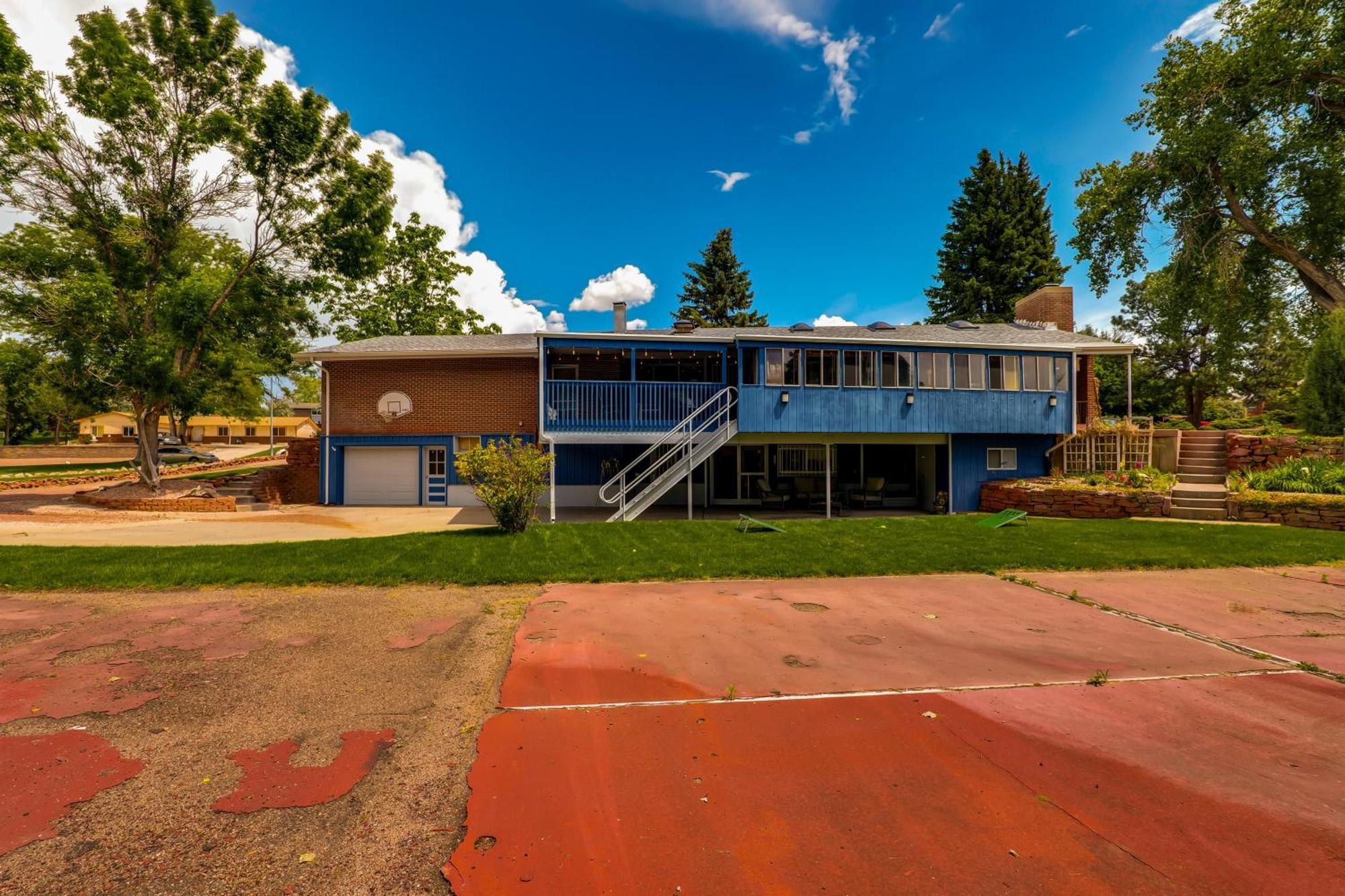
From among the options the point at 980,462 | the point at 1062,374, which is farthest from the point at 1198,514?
the point at 1062,374

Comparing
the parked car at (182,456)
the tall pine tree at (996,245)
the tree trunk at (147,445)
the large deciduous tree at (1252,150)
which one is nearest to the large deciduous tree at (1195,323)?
the large deciduous tree at (1252,150)

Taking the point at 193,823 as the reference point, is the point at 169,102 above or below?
above

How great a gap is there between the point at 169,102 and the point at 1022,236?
43.8m

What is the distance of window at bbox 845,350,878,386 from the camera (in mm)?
16734

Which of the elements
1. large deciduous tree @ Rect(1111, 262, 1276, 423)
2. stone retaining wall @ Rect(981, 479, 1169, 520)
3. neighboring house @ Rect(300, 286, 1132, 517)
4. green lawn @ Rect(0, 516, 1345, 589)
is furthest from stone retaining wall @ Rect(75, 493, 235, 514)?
large deciduous tree @ Rect(1111, 262, 1276, 423)

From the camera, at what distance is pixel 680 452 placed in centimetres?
1595

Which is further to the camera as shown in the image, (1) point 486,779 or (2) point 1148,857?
(1) point 486,779

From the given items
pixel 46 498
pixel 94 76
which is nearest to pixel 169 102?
pixel 94 76

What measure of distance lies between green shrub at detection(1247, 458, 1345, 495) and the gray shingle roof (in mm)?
5233

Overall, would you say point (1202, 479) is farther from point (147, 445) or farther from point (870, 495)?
point (147, 445)

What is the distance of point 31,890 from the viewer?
2330 mm

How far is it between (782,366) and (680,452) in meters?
3.92

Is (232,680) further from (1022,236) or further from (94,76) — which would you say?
(1022,236)

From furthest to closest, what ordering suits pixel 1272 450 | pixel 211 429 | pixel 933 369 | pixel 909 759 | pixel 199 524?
pixel 211 429 → pixel 933 369 → pixel 1272 450 → pixel 199 524 → pixel 909 759
